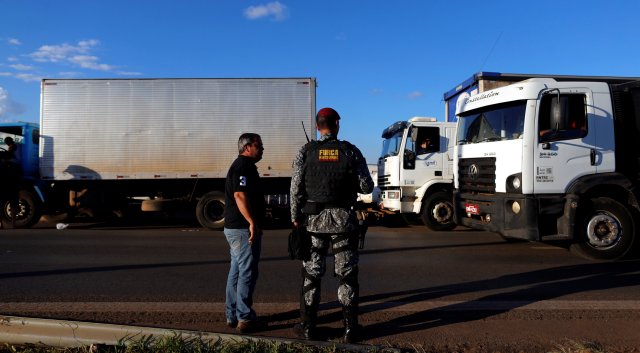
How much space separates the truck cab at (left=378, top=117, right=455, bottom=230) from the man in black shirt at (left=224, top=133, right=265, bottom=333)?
24.3 ft

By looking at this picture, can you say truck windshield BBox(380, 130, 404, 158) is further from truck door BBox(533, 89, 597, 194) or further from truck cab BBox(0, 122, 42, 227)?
truck cab BBox(0, 122, 42, 227)

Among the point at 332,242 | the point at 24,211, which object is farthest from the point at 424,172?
the point at 24,211

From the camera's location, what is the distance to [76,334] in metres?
3.83

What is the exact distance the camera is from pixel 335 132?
14.1ft

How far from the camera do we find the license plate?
8.55 meters

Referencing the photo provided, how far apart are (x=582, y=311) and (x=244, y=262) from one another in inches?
135

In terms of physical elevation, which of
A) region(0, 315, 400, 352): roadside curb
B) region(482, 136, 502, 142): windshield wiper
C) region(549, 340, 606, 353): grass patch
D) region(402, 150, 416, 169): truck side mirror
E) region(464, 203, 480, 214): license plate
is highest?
region(482, 136, 502, 142): windshield wiper

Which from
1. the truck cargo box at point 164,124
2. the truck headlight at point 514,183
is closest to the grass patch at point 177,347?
the truck headlight at point 514,183

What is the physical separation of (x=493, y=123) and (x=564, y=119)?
1.15 meters

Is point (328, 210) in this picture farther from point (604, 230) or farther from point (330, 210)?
point (604, 230)

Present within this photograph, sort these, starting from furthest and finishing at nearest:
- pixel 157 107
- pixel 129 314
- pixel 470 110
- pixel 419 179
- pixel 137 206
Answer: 1. pixel 137 206
2. pixel 157 107
3. pixel 419 179
4. pixel 470 110
5. pixel 129 314

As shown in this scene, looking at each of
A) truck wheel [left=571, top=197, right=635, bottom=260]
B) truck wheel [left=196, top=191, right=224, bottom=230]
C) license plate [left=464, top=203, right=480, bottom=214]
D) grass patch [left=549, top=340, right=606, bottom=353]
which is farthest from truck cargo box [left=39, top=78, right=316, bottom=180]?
grass patch [left=549, top=340, right=606, bottom=353]

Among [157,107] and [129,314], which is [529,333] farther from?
[157,107]

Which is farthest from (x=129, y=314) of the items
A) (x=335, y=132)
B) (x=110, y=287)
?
(x=335, y=132)
